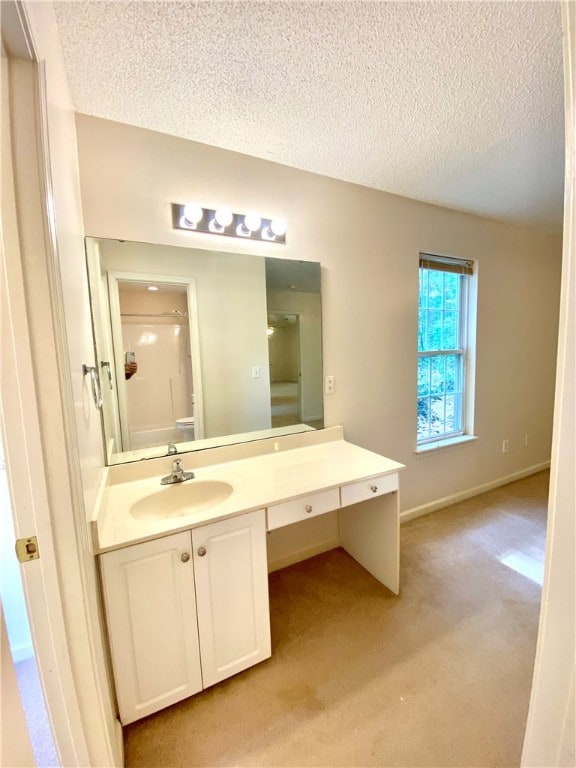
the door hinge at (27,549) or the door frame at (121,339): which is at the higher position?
the door frame at (121,339)

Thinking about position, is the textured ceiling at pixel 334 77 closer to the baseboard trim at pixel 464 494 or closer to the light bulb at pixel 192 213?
the light bulb at pixel 192 213

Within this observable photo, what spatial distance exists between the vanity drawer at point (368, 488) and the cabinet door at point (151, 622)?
74 cm

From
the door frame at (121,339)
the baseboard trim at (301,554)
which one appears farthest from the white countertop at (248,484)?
the baseboard trim at (301,554)

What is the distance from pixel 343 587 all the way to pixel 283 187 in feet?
7.86

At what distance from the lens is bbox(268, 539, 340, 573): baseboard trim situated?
2.00 meters

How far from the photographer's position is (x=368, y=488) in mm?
1561

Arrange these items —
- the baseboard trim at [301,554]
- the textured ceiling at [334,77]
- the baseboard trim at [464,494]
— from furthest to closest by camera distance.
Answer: the baseboard trim at [464,494]
the baseboard trim at [301,554]
the textured ceiling at [334,77]

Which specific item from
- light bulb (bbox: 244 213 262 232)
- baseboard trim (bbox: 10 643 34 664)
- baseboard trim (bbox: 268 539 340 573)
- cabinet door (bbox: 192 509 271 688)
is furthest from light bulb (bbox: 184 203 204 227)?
baseboard trim (bbox: 10 643 34 664)

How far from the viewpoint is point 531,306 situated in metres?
3.02

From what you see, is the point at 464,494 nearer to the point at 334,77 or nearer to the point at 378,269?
the point at 378,269

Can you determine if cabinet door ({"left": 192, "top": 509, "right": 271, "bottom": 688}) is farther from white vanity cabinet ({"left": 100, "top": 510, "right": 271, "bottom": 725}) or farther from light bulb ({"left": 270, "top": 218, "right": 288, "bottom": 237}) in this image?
light bulb ({"left": 270, "top": 218, "right": 288, "bottom": 237})

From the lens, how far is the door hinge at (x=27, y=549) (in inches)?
28.0

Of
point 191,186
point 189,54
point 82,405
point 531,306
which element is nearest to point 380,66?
point 189,54

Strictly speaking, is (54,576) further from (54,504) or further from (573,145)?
(573,145)
